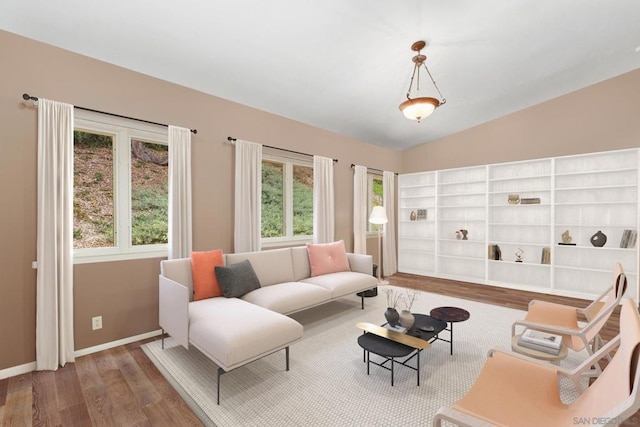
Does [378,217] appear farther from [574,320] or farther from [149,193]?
[149,193]

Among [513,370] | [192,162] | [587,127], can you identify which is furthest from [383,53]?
Result: [587,127]

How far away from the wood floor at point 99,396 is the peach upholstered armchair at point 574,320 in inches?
20.0

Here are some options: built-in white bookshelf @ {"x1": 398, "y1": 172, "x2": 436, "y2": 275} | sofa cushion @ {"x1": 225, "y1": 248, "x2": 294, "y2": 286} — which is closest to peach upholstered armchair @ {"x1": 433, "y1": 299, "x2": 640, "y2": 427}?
sofa cushion @ {"x1": 225, "y1": 248, "x2": 294, "y2": 286}

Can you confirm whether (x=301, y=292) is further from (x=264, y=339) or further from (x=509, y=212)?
(x=509, y=212)

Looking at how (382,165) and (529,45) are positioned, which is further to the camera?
(382,165)

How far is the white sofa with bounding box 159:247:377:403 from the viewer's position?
7.14 ft

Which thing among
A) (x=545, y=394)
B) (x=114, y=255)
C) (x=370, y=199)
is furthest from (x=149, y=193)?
(x=370, y=199)

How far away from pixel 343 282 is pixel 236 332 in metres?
1.86

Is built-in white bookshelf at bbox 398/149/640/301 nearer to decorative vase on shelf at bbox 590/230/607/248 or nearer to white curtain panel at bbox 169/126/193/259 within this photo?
decorative vase on shelf at bbox 590/230/607/248

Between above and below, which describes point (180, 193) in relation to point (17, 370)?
above

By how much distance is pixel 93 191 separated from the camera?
2.98 m

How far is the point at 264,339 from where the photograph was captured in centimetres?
226

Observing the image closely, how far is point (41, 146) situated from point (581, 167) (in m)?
7.09

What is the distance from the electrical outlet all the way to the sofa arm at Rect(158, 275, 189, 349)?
0.58 m
